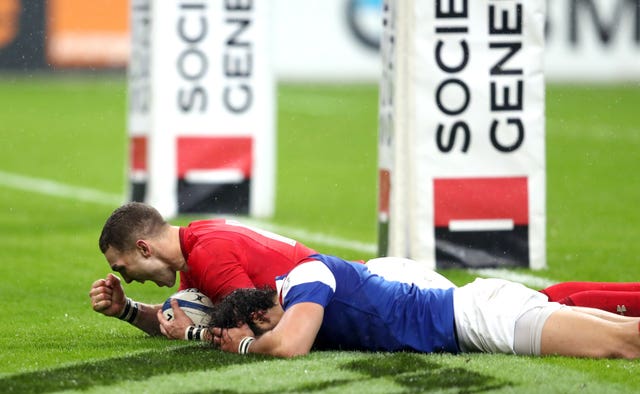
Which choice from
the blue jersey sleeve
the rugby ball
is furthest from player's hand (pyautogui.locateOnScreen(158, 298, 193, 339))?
the blue jersey sleeve

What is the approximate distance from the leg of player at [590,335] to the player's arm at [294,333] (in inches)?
37.1

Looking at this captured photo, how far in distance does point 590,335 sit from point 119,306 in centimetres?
204

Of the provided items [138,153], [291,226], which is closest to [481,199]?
[291,226]

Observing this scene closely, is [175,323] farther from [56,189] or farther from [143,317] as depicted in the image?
[56,189]

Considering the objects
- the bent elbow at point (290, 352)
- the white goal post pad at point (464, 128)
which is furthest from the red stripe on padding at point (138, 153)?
the bent elbow at point (290, 352)

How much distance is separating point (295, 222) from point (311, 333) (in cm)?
554

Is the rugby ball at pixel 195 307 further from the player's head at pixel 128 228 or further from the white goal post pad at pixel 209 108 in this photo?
the white goal post pad at pixel 209 108

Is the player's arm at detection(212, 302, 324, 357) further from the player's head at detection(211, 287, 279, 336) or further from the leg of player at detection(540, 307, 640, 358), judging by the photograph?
the leg of player at detection(540, 307, 640, 358)

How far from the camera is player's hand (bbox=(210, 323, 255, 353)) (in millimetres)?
5543

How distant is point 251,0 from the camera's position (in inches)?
440

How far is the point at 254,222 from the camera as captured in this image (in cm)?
1093

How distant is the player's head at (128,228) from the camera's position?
19.0 feet

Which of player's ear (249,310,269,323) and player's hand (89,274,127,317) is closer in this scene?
player's ear (249,310,269,323)

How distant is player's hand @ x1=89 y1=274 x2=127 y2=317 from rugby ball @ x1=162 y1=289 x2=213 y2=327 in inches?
8.1
